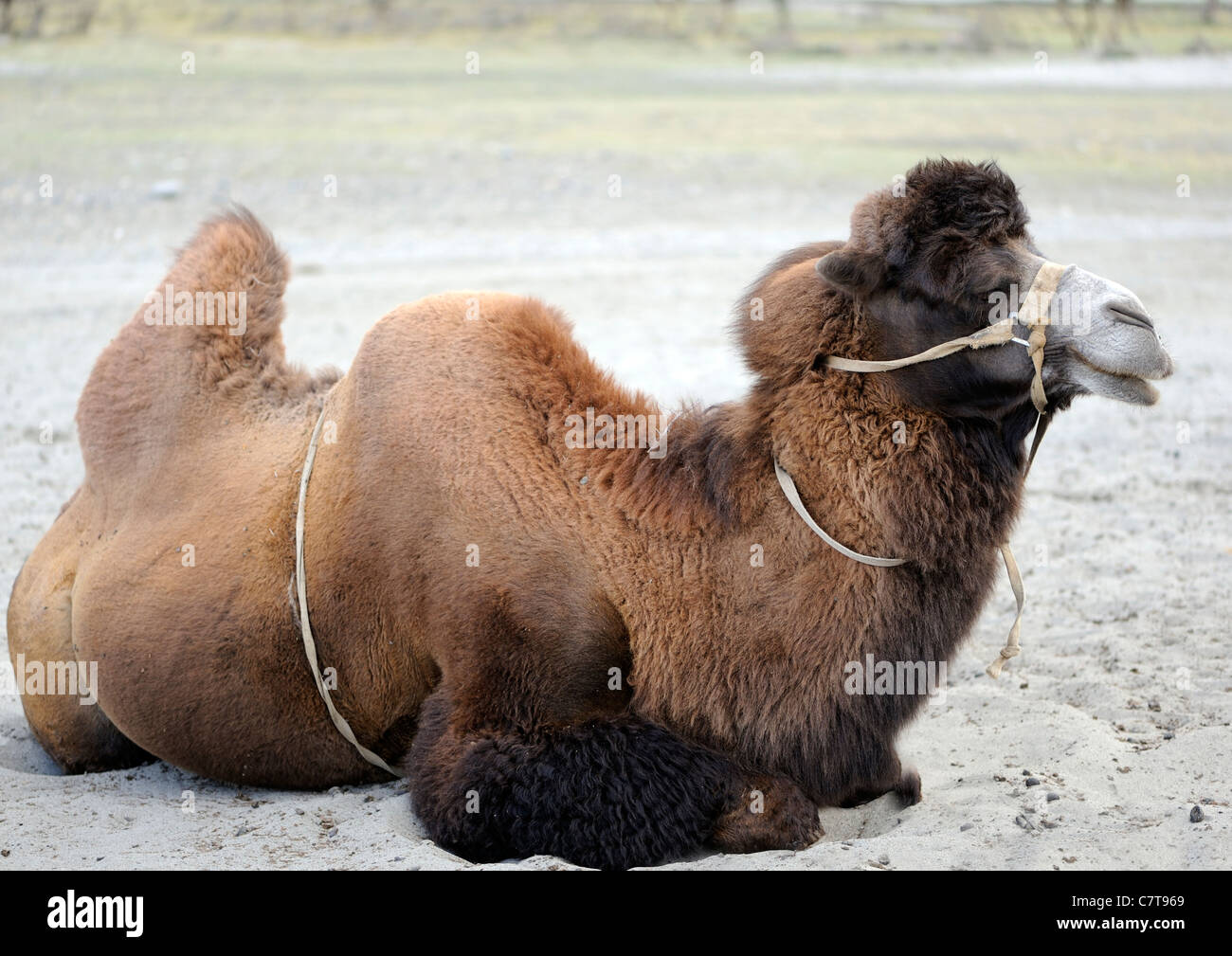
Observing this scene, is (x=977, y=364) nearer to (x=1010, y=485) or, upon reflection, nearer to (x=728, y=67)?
(x=1010, y=485)

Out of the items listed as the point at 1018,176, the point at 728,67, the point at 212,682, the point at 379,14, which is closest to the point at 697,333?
the point at 212,682

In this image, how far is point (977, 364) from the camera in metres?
4.04

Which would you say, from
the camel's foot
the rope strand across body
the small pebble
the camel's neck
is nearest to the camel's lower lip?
the rope strand across body

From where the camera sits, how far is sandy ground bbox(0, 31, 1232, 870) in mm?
4391

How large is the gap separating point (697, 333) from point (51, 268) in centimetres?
756

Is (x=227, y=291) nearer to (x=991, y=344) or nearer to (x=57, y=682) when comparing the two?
(x=57, y=682)

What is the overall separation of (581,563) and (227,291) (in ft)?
5.64

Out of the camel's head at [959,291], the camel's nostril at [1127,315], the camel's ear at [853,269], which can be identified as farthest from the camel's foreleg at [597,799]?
the camel's nostril at [1127,315]

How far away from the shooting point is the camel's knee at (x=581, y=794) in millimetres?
4043

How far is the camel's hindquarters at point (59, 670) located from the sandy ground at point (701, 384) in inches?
4.1

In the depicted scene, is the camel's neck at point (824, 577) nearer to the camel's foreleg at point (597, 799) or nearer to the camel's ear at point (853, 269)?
the camel's foreleg at point (597, 799)

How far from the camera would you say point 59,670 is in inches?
193
